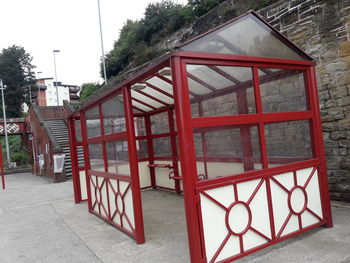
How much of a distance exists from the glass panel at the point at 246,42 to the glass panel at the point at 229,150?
1.00 meters

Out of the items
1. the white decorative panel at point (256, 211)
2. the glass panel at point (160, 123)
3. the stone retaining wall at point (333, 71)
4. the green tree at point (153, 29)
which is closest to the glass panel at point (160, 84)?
the glass panel at point (160, 123)

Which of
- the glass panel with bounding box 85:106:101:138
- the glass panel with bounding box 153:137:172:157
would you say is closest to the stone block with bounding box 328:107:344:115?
the glass panel with bounding box 153:137:172:157

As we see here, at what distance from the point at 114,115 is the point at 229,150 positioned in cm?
223

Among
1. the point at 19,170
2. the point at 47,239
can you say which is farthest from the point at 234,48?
the point at 19,170

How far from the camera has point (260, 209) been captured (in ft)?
12.3

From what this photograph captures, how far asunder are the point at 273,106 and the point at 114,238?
331cm

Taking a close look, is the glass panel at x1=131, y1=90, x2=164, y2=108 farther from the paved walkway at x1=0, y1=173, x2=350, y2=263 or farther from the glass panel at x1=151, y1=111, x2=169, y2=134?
the paved walkway at x1=0, y1=173, x2=350, y2=263

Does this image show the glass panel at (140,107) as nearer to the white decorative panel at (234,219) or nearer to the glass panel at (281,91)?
the glass panel at (281,91)

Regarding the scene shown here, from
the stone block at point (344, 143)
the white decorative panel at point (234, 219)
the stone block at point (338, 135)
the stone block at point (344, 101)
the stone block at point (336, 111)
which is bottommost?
the white decorative panel at point (234, 219)

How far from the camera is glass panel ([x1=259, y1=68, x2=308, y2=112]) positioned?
4.01 meters

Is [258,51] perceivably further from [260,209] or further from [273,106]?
[260,209]

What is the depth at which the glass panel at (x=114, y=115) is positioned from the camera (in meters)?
4.76

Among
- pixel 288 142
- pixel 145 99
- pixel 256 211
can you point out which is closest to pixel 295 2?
pixel 288 142

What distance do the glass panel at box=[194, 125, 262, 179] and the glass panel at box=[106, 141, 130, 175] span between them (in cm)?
148
